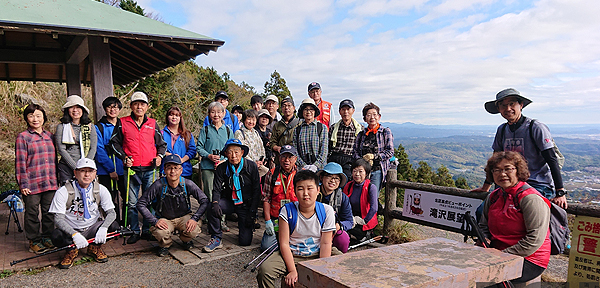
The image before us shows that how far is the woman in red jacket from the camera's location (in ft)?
9.39

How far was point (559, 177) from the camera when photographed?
347 cm

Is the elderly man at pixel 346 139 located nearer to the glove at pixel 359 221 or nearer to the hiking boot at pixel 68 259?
the glove at pixel 359 221

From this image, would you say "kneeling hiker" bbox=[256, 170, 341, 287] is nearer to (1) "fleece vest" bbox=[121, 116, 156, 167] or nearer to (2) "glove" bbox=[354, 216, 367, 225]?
(2) "glove" bbox=[354, 216, 367, 225]

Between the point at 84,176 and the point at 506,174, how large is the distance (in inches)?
183

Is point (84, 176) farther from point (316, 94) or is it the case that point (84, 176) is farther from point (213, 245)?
point (316, 94)

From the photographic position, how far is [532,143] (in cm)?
364

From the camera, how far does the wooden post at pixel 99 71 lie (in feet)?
17.8

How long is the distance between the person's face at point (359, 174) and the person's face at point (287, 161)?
34.5 inches

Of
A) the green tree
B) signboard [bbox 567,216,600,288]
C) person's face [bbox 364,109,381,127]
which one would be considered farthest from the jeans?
the green tree

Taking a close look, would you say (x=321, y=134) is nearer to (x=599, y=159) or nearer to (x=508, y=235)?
(x=508, y=235)

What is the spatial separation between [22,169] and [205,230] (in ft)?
8.55

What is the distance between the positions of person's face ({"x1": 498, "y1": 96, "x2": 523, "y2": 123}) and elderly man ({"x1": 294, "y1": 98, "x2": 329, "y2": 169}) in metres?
2.48

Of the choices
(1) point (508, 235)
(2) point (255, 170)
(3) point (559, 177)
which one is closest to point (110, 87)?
(2) point (255, 170)

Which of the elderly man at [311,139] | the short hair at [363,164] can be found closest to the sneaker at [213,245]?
the elderly man at [311,139]
